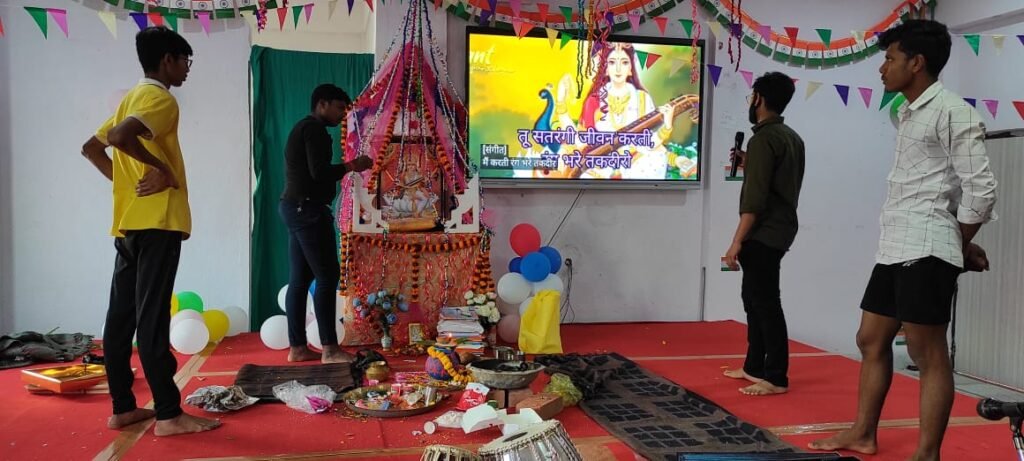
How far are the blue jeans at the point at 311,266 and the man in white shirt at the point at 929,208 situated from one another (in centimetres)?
265

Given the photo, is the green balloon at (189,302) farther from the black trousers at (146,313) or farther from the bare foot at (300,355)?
the black trousers at (146,313)

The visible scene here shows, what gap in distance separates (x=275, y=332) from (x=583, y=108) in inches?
99.9

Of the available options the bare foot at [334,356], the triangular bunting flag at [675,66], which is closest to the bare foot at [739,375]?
the bare foot at [334,356]

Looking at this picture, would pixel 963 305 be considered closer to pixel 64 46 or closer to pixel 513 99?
pixel 513 99

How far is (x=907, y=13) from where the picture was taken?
5688 mm

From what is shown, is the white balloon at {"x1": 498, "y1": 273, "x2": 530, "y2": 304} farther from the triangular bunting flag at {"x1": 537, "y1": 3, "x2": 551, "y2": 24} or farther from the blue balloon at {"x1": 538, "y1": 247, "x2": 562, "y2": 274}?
the triangular bunting flag at {"x1": 537, "y1": 3, "x2": 551, "y2": 24}

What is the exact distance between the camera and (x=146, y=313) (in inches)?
100

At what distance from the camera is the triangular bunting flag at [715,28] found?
16.6 ft

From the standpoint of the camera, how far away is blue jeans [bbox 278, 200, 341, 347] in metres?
3.80

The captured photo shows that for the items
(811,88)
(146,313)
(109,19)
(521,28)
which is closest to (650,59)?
(521,28)

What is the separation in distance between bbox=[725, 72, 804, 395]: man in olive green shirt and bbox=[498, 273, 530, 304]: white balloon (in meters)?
1.53

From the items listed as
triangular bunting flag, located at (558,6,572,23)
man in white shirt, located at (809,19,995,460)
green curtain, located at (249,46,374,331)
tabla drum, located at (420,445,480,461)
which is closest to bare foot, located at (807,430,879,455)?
man in white shirt, located at (809,19,995,460)

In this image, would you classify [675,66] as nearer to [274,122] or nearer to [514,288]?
[514,288]

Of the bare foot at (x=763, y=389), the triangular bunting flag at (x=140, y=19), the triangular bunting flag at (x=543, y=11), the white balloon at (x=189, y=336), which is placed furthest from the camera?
the triangular bunting flag at (x=543, y=11)
